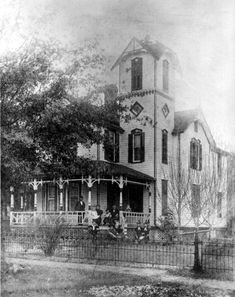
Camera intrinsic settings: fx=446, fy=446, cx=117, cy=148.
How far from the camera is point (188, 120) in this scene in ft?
83.8

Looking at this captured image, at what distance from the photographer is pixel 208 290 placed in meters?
9.27

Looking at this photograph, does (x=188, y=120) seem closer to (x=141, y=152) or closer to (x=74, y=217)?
(x=141, y=152)

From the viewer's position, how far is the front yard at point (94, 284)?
8.91 metres

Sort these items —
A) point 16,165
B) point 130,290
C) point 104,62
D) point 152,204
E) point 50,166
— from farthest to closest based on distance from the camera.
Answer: point 152,204
point 104,62
point 50,166
point 16,165
point 130,290

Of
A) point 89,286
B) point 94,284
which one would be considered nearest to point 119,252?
point 94,284

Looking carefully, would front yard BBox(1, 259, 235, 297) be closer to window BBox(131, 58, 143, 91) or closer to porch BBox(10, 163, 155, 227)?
porch BBox(10, 163, 155, 227)

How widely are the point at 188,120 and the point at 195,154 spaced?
2.29 m

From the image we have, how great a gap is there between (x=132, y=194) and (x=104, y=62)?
12.0 metres

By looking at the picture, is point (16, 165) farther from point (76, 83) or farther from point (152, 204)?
point (152, 204)

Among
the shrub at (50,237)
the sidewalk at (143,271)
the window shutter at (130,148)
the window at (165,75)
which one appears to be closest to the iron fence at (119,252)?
the shrub at (50,237)

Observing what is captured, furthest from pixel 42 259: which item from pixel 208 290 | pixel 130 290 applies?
pixel 208 290

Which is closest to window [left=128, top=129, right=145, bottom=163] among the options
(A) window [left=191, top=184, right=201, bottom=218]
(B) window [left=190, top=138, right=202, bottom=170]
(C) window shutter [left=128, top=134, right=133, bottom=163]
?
(C) window shutter [left=128, top=134, right=133, bottom=163]

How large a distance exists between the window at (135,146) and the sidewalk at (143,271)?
37.0 ft

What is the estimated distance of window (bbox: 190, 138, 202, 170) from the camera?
85.6 ft
